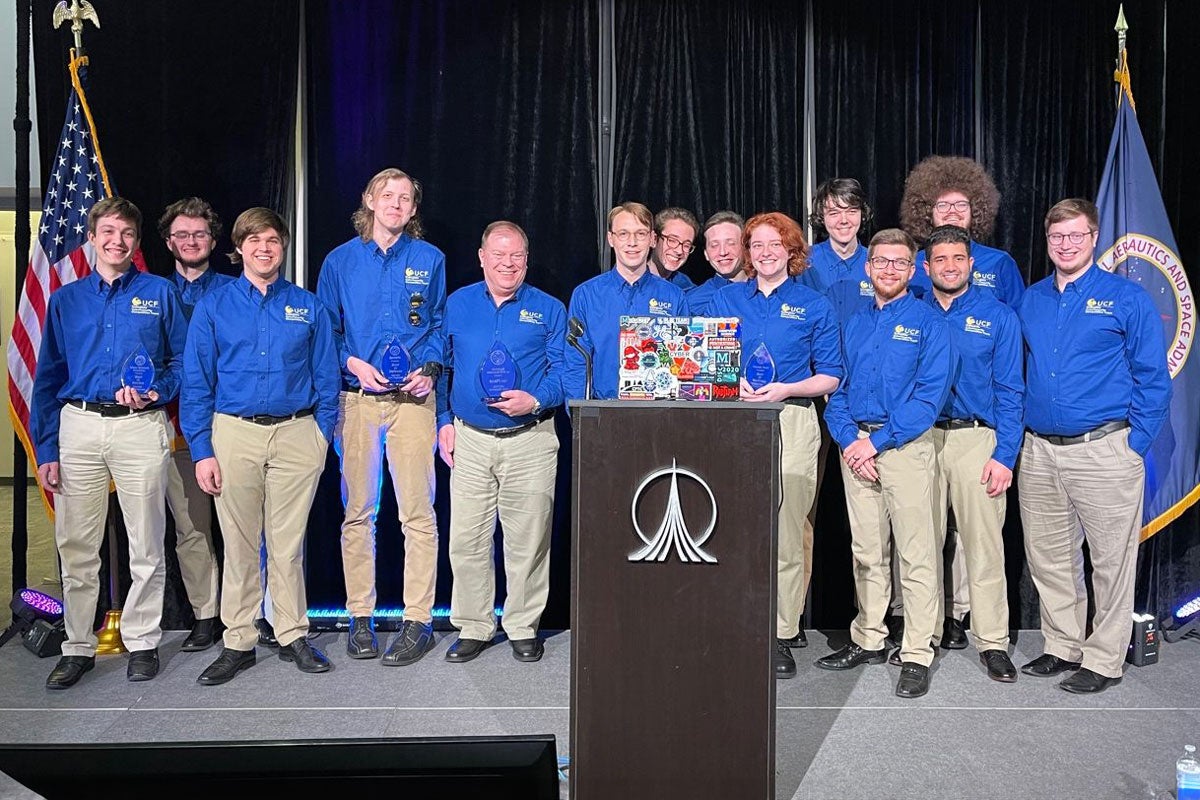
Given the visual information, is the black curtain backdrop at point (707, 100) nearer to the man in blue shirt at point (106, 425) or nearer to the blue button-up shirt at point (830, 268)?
the blue button-up shirt at point (830, 268)

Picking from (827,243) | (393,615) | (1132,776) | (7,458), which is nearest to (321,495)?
(393,615)

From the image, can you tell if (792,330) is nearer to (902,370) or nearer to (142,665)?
(902,370)

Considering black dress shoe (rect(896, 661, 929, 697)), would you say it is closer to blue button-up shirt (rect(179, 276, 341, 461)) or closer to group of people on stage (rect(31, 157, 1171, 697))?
group of people on stage (rect(31, 157, 1171, 697))

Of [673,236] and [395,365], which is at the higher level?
[673,236]

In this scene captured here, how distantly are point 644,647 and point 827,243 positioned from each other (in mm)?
2471

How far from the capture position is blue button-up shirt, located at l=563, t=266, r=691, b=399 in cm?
421

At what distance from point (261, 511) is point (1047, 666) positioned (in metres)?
3.07

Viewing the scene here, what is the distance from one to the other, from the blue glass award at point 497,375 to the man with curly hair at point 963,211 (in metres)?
1.67

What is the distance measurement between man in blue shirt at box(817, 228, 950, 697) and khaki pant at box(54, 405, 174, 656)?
2608 mm

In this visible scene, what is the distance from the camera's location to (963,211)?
14.8ft

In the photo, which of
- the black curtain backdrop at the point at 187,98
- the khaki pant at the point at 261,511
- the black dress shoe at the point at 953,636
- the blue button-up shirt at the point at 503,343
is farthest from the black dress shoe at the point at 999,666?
the black curtain backdrop at the point at 187,98

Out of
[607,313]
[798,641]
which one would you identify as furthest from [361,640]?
[798,641]

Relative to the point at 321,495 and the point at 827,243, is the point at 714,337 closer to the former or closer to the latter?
the point at 827,243

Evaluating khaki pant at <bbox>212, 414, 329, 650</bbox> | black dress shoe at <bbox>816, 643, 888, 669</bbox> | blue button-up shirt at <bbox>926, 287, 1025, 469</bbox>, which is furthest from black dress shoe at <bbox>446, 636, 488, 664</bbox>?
blue button-up shirt at <bbox>926, 287, 1025, 469</bbox>
